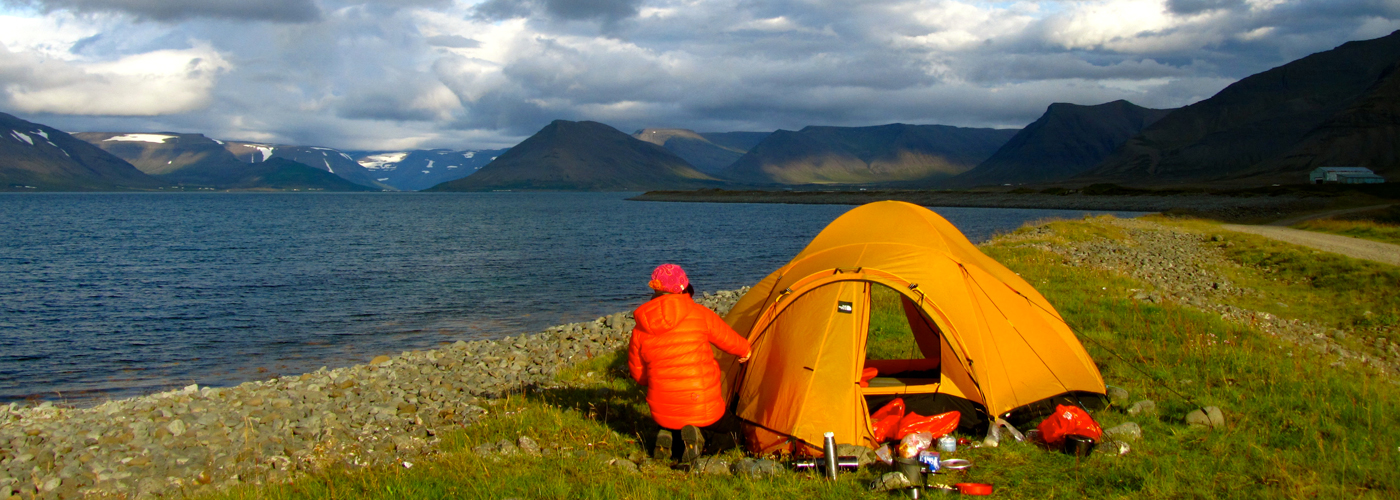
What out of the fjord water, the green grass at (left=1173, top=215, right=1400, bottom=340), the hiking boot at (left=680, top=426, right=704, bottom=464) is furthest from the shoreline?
the green grass at (left=1173, top=215, right=1400, bottom=340)

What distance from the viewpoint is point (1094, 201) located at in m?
99.7

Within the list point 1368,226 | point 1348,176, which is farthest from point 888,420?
point 1348,176

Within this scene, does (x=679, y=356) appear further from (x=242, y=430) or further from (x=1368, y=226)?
(x=1368, y=226)

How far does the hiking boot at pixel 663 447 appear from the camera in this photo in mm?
7508

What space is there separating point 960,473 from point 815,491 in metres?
1.37

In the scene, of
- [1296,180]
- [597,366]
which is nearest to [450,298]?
[597,366]

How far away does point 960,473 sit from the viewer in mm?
6879

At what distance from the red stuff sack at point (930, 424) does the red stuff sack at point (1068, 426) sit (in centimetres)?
87

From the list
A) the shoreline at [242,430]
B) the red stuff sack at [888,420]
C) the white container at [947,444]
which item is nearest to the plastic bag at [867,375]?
the red stuff sack at [888,420]

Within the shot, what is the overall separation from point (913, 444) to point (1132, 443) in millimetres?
2054

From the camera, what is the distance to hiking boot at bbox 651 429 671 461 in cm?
751

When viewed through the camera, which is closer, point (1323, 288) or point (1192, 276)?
point (1323, 288)

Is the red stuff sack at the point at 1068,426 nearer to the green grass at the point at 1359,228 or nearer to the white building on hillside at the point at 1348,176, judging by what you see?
the green grass at the point at 1359,228

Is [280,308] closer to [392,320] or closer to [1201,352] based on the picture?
[392,320]
